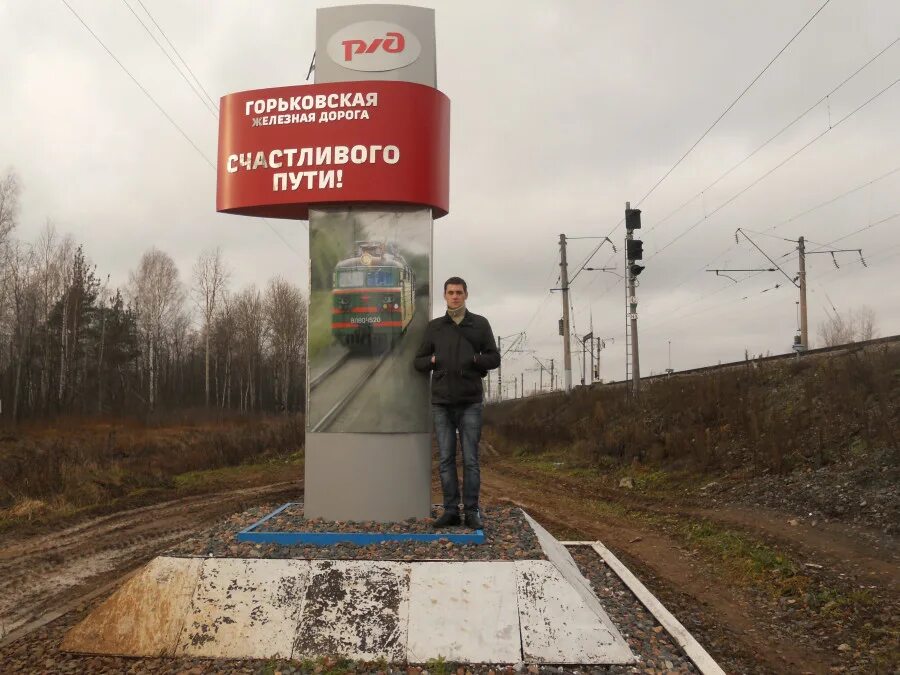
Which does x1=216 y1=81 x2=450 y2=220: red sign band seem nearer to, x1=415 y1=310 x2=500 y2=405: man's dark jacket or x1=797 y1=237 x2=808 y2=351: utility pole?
x1=415 y1=310 x2=500 y2=405: man's dark jacket

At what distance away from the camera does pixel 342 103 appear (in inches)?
250

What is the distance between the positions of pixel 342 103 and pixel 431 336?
2.42 metres

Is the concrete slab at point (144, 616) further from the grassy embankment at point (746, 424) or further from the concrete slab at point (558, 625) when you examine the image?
the grassy embankment at point (746, 424)

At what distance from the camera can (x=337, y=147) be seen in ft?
20.7

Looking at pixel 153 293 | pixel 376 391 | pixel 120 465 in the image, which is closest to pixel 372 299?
pixel 376 391

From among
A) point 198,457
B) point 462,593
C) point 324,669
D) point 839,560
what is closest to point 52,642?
point 324,669

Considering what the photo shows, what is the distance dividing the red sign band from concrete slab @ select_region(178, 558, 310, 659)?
10.9 feet

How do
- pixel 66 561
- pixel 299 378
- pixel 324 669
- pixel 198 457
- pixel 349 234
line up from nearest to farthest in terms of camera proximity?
pixel 324 669, pixel 349 234, pixel 66 561, pixel 198 457, pixel 299 378

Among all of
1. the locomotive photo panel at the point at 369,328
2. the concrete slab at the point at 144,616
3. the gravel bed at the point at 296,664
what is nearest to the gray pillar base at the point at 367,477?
the locomotive photo panel at the point at 369,328

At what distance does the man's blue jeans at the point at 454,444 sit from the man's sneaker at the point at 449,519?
1.4 inches

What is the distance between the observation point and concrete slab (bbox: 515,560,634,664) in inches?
170

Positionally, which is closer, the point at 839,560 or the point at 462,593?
the point at 462,593

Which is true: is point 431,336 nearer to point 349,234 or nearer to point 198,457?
point 349,234

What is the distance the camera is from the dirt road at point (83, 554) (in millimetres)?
6094
